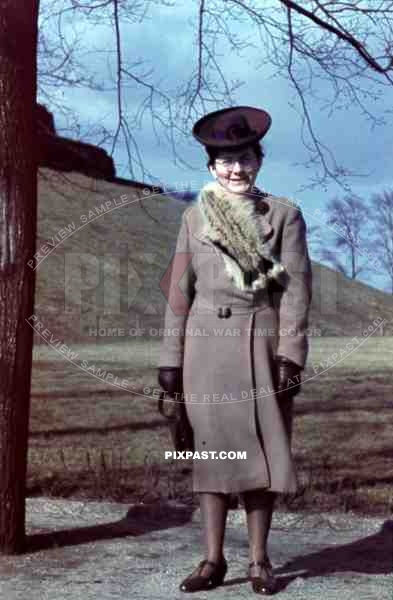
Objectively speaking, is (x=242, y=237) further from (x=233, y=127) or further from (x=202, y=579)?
(x=202, y=579)

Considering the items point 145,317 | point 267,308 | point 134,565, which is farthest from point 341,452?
point 145,317

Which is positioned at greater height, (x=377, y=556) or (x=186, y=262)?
(x=186, y=262)

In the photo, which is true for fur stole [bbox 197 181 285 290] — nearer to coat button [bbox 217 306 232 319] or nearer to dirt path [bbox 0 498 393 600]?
coat button [bbox 217 306 232 319]

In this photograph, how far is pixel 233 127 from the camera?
4.45 m

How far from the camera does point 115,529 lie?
234 inches

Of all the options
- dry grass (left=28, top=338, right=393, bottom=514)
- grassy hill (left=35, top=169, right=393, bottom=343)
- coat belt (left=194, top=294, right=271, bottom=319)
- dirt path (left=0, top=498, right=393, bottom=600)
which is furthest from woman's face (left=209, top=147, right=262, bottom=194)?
grassy hill (left=35, top=169, right=393, bottom=343)

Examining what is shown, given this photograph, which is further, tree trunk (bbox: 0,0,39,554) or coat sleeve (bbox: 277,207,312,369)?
tree trunk (bbox: 0,0,39,554)

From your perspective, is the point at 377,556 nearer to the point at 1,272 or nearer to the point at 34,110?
the point at 1,272

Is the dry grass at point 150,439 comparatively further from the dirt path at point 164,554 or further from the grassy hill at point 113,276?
the grassy hill at point 113,276

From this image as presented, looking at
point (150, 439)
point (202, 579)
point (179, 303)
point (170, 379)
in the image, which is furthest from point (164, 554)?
point (150, 439)

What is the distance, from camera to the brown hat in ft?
14.4

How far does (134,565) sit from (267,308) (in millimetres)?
1568

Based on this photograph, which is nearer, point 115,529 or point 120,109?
point 115,529

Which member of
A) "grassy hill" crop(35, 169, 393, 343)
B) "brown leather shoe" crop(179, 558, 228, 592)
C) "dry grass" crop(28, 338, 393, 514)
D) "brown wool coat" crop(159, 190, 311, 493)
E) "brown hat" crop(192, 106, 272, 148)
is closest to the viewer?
"brown hat" crop(192, 106, 272, 148)
